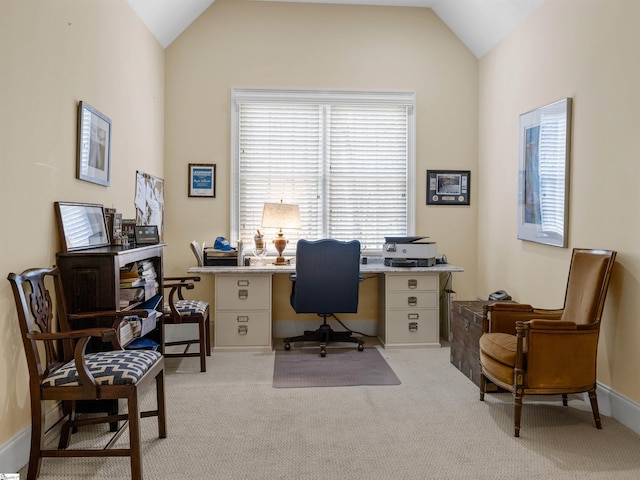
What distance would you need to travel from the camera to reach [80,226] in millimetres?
2943

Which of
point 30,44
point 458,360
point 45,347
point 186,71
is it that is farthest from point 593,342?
point 186,71

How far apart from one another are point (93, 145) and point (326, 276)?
79.7 inches

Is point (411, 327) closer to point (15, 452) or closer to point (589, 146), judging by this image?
point (589, 146)

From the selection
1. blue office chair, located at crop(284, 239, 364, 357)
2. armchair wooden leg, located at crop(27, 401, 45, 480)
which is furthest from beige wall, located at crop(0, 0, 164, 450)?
blue office chair, located at crop(284, 239, 364, 357)

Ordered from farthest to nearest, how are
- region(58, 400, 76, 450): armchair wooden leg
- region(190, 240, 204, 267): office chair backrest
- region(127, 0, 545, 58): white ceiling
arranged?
region(190, 240, 204, 267): office chair backrest, region(127, 0, 545, 58): white ceiling, region(58, 400, 76, 450): armchair wooden leg

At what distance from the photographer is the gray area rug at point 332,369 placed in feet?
12.1

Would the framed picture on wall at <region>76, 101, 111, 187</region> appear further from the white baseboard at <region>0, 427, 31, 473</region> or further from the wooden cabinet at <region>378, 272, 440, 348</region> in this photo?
the wooden cabinet at <region>378, 272, 440, 348</region>

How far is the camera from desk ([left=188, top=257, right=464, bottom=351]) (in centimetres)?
451

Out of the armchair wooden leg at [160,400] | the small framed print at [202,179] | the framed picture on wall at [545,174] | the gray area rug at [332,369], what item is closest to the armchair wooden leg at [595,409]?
the framed picture on wall at [545,174]

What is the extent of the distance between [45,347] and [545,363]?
2540 millimetres

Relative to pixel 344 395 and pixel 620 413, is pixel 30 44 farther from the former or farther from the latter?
pixel 620 413

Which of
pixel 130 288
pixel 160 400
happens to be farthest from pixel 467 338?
pixel 130 288

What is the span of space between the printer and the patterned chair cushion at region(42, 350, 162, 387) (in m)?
2.81

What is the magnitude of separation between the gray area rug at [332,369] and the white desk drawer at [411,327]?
0.24 metres
